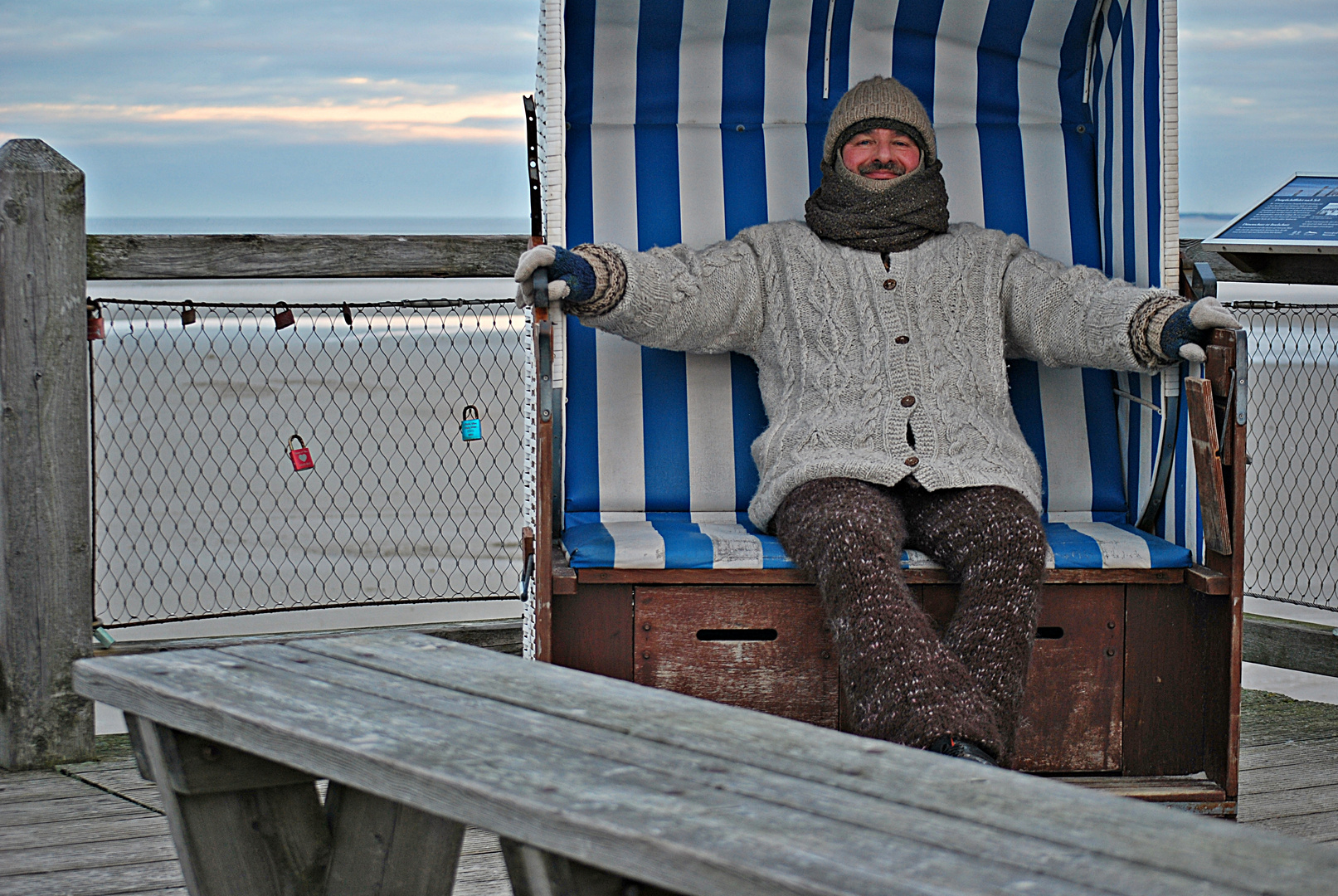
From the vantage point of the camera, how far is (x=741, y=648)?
2.61 meters

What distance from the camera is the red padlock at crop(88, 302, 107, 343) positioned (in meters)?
2.98

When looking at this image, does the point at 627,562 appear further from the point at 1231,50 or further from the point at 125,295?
the point at 125,295

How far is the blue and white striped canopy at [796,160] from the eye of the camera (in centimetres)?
315

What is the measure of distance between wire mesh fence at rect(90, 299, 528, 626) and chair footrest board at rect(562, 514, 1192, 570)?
81 cm

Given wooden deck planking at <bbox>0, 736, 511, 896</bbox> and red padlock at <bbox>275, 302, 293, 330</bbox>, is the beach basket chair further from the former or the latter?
red padlock at <bbox>275, 302, 293, 330</bbox>

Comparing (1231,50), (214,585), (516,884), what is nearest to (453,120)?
(1231,50)

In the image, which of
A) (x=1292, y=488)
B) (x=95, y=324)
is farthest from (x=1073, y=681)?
(x=1292, y=488)

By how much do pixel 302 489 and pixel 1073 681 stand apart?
14.0ft

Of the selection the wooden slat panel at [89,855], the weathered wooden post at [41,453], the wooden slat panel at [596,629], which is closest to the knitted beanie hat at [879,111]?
the wooden slat panel at [596,629]

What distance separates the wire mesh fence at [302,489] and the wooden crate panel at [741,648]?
96 centimetres

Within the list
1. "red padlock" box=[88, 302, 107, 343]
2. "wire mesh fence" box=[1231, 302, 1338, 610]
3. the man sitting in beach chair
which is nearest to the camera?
the man sitting in beach chair

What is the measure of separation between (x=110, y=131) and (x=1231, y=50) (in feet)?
52.6

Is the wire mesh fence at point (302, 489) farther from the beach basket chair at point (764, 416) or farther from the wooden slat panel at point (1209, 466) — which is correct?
the wooden slat panel at point (1209, 466)

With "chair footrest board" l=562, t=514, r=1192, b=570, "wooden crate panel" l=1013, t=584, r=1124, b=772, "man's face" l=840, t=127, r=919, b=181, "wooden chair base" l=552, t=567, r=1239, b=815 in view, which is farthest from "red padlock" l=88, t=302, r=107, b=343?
"wooden crate panel" l=1013, t=584, r=1124, b=772
